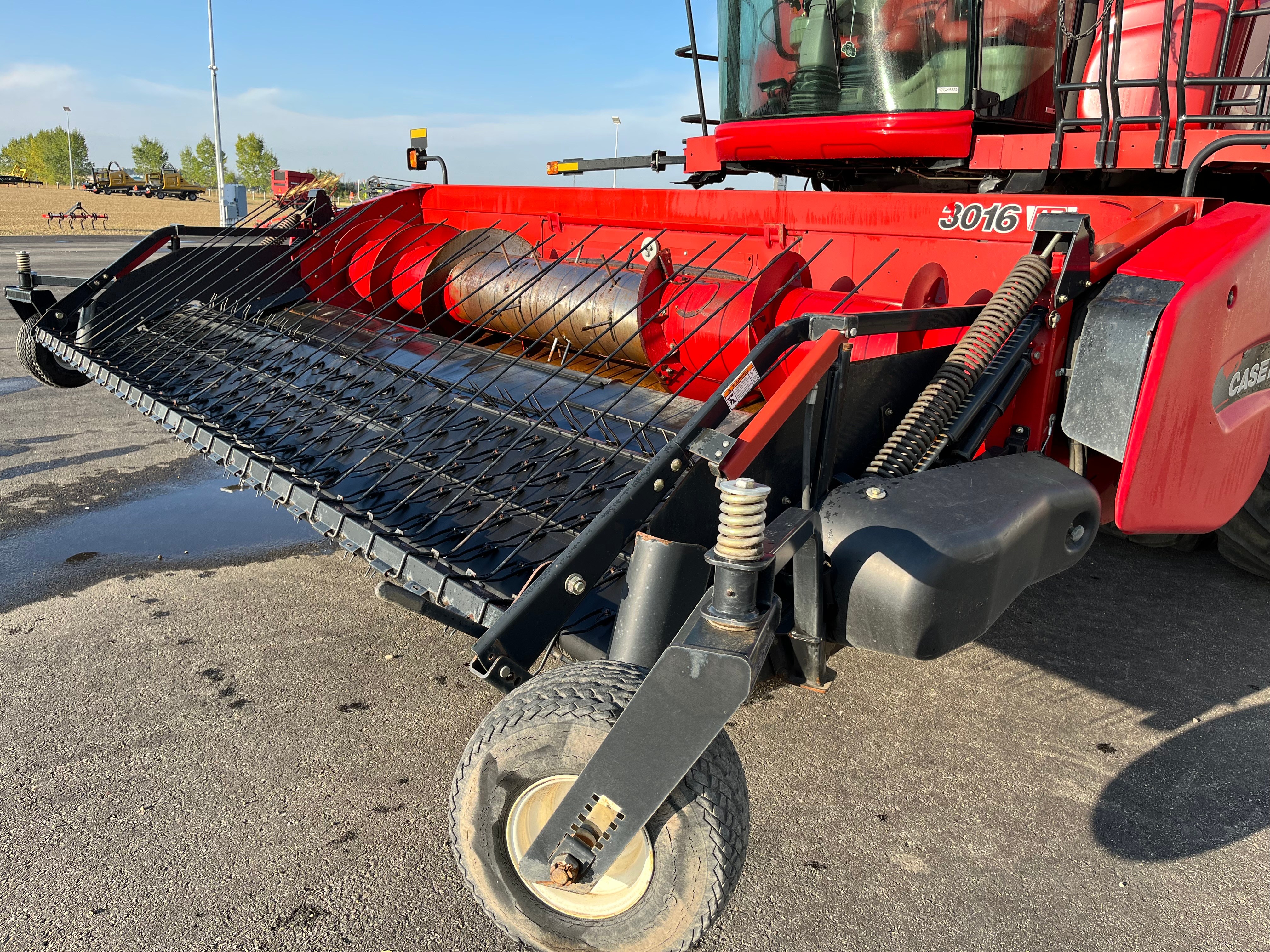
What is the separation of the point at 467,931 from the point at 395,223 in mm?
4010

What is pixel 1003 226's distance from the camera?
9.20ft

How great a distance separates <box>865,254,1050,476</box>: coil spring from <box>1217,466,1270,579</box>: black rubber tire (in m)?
1.67

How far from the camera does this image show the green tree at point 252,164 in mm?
59969

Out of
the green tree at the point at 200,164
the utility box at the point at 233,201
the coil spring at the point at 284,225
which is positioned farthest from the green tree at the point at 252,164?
the coil spring at the point at 284,225

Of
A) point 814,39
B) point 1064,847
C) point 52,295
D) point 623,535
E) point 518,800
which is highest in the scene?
point 814,39

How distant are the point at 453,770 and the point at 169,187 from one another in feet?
179

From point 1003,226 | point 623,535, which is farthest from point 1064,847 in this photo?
point 1003,226

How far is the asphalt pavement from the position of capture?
1945mm

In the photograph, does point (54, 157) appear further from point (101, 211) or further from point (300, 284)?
point (300, 284)

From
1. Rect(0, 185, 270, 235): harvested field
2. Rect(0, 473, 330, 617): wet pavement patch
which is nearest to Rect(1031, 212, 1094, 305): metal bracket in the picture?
Rect(0, 473, 330, 617): wet pavement patch

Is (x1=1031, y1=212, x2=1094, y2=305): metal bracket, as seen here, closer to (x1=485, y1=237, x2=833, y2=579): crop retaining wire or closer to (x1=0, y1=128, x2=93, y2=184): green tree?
(x1=485, y1=237, x2=833, y2=579): crop retaining wire

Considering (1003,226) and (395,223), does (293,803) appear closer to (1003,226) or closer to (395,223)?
(1003,226)

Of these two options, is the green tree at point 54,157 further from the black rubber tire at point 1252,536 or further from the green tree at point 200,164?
the black rubber tire at point 1252,536

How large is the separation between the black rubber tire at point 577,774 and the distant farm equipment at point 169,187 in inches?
2129
